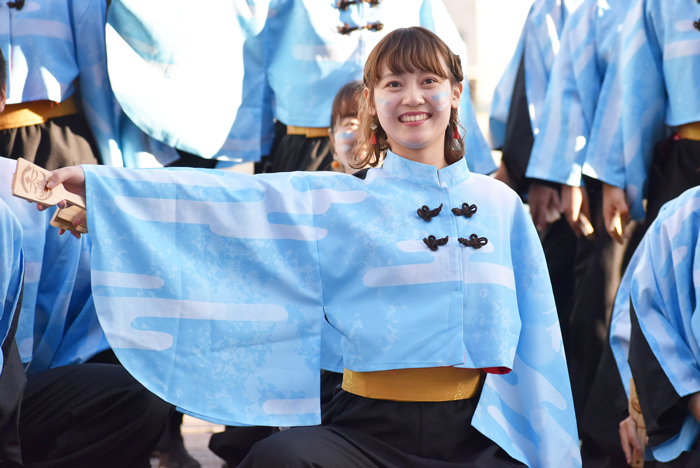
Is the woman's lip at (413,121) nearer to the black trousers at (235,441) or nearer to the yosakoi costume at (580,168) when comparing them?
the black trousers at (235,441)

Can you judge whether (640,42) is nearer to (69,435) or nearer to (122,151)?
(122,151)

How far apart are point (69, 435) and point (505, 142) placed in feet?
7.27

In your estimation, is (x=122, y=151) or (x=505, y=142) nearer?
(x=122, y=151)

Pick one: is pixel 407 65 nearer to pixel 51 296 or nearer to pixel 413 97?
pixel 413 97

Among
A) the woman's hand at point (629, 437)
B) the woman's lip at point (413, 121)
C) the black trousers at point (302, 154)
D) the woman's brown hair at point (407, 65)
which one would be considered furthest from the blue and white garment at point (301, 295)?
the black trousers at point (302, 154)

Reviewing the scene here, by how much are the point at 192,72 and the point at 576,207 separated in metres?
1.70

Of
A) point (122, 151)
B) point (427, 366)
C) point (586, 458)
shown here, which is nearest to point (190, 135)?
point (122, 151)

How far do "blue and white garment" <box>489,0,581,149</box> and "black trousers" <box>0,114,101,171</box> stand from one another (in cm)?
186

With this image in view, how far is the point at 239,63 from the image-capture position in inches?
132

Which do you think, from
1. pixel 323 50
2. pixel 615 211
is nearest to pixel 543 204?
pixel 615 211

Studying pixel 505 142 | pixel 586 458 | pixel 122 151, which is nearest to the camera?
pixel 586 458

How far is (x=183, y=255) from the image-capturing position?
6.10ft

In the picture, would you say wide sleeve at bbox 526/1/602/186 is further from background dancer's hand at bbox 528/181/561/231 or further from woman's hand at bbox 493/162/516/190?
woman's hand at bbox 493/162/516/190

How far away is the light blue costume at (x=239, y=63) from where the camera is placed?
3.16m
